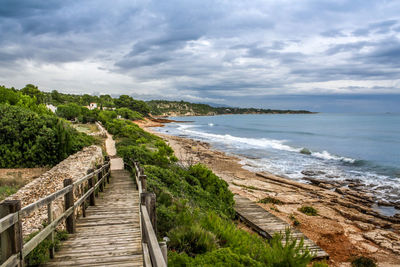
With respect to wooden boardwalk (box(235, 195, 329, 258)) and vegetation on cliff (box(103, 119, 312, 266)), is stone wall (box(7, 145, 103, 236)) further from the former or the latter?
wooden boardwalk (box(235, 195, 329, 258))

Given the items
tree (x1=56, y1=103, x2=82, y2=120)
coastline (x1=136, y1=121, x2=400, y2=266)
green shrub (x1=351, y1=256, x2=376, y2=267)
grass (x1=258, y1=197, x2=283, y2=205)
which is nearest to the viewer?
green shrub (x1=351, y1=256, x2=376, y2=267)

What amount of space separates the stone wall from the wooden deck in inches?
35.6

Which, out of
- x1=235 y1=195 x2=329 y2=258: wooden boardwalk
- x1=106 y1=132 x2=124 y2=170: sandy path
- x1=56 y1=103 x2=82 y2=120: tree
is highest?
x1=56 y1=103 x2=82 y2=120: tree

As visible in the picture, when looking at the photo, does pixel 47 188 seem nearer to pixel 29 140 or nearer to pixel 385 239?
pixel 29 140

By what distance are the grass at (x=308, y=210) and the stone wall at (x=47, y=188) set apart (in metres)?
11.2

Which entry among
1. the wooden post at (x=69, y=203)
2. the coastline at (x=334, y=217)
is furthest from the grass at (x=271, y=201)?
the wooden post at (x=69, y=203)

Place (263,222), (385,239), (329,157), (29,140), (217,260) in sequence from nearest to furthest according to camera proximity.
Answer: (217,260) < (263,222) < (385,239) < (29,140) < (329,157)

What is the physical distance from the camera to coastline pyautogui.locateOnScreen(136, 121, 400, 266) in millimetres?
9899

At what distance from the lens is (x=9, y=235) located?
315 centimetres

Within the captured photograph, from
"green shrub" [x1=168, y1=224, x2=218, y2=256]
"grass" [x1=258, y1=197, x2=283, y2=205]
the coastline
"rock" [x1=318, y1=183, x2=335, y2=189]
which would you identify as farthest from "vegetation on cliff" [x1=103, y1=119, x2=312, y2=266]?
"rock" [x1=318, y1=183, x2=335, y2=189]

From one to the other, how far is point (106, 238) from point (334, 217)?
40.2 feet

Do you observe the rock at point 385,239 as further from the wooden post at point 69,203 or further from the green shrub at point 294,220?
the wooden post at point 69,203

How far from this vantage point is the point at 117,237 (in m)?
5.28

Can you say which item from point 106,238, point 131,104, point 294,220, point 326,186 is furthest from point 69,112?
point 131,104
